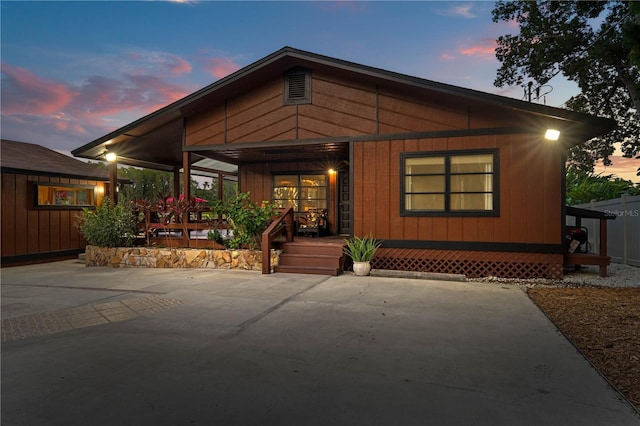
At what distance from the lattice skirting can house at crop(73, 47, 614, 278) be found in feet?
0.06

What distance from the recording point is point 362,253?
736 centimetres

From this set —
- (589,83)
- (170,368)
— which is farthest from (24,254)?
(589,83)

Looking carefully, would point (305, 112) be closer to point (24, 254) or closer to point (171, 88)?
point (24, 254)

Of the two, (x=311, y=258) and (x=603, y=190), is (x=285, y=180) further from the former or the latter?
(x=603, y=190)

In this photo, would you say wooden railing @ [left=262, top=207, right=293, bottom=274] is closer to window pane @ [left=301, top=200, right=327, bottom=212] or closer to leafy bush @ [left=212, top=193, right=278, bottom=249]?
leafy bush @ [left=212, top=193, right=278, bottom=249]

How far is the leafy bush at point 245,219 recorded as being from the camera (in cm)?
806

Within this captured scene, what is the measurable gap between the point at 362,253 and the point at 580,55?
1295 cm

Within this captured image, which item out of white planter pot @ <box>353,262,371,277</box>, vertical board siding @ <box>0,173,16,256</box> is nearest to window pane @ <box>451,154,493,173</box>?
white planter pot @ <box>353,262,371,277</box>

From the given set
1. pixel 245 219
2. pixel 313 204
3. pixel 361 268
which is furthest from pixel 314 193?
pixel 361 268

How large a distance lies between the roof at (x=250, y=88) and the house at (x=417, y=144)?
0.10 feet

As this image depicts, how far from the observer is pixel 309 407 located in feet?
7.20

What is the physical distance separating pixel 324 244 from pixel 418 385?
17.8 ft

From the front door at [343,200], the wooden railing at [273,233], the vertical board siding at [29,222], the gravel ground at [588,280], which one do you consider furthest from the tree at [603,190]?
the vertical board siding at [29,222]

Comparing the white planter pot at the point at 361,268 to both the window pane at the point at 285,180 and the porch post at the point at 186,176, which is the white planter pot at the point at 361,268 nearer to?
the porch post at the point at 186,176
